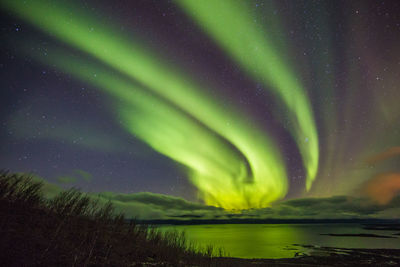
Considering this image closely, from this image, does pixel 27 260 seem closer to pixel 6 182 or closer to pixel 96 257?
pixel 96 257

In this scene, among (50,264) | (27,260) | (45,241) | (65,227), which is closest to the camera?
(27,260)

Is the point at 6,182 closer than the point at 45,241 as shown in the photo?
No

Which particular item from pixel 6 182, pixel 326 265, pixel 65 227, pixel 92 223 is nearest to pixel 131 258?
pixel 65 227

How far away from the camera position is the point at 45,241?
12.0 metres

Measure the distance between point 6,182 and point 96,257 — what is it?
30.5ft

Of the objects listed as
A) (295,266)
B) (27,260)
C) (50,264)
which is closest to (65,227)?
(50,264)

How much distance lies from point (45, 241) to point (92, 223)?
31.5 ft

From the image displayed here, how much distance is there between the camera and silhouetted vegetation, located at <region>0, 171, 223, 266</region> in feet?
34.0

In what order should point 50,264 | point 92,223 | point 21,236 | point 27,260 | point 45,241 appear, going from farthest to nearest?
point 92,223 → point 45,241 → point 21,236 → point 50,264 → point 27,260

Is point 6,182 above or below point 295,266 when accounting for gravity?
above

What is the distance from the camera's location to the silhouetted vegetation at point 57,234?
10370 millimetres

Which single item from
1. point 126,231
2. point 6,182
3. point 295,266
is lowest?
point 295,266

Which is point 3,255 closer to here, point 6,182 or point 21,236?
point 21,236

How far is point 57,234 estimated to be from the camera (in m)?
13.6
